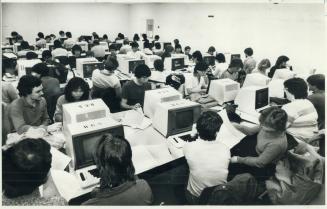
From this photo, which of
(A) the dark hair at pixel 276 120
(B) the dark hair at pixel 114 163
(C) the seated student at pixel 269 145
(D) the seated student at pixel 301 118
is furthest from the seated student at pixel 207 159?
(D) the seated student at pixel 301 118

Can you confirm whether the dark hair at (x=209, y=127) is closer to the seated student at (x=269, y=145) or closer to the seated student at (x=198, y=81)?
the seated student at (x=269, y=145)

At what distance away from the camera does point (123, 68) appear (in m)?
5.59

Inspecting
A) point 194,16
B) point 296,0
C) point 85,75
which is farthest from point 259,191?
point 194,16

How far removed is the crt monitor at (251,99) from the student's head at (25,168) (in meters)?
2.37

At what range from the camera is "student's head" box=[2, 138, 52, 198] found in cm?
137

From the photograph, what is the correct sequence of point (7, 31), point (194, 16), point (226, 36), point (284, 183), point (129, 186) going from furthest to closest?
point (7, 31) → point (194, 16) → point (226, 36) → point (284, 183) → point (129, 186)

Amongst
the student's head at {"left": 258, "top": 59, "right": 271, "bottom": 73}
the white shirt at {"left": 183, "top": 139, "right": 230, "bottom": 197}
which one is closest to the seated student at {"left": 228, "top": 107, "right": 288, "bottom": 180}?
the white shirt at {"left": 183, "top": 139, "right": 230, "bottom": 197}

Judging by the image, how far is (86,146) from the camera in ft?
6.22

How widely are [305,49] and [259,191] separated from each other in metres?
4.45

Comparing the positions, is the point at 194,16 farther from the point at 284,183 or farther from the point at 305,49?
the point at 284,183

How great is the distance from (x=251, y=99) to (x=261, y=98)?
0.17 metres

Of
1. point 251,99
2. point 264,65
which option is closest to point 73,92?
point 251,99

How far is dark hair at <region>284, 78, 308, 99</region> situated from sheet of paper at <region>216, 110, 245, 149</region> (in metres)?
0.65

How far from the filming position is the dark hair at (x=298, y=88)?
8.80ft
